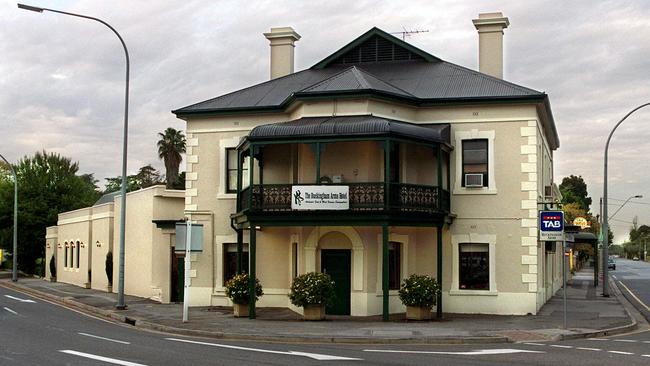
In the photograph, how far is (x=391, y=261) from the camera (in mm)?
24969

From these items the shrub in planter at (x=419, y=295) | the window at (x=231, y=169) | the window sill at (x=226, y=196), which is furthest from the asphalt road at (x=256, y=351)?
the window at (x=231, y=169)

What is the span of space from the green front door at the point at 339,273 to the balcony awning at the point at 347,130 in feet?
12.7

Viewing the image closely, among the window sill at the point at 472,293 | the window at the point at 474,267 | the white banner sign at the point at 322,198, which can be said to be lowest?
the window sill at the point at 472,293

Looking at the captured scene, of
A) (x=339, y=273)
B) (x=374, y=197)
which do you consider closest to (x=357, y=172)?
(x=374, y=197)

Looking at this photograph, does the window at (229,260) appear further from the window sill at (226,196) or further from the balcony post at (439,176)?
the balcony post at (439,176)

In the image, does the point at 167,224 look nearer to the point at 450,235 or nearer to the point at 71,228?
the point at 450,235

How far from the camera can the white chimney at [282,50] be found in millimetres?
31234

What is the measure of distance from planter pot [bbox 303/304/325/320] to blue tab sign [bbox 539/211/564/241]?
6.24 m

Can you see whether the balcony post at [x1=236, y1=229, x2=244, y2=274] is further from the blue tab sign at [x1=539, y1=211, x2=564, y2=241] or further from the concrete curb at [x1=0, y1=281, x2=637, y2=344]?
the blue tab sign at [x1=539, y1=211, x2=564, y2=241]

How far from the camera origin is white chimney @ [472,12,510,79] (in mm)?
28750

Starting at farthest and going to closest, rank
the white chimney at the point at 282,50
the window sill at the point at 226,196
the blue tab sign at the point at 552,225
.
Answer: the white chimney at the point at 282,50, the window sill at the point at 226,196, the blue tab sign at the point at 552,225

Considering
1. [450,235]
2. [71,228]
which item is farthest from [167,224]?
[71,228]

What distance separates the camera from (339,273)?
24562 mm

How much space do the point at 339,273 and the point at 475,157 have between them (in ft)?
18.0
